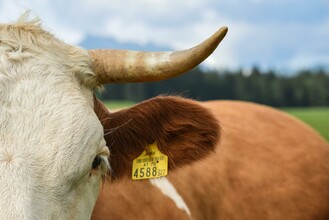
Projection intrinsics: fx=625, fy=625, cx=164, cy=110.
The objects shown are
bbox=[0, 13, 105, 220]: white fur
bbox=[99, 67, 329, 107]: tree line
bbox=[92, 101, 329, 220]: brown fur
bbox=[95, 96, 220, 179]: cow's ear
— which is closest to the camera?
bbox=[0, 13, 105, 220]: white fur

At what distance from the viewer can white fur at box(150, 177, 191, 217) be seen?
5033mm

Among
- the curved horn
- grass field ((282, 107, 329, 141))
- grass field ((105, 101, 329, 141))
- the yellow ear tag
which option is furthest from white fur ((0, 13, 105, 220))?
grass field ((282, 107, 329, 141))

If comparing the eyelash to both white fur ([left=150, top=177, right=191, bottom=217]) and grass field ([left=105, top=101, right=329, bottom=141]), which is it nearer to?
white fur ([left=150, top=177, right=191, bottom=217])

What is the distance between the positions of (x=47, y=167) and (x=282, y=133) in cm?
390

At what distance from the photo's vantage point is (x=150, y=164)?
4191mm

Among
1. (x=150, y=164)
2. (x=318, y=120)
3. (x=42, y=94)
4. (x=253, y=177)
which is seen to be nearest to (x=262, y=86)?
(x=318, y=120)

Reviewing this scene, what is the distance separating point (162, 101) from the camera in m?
4.07

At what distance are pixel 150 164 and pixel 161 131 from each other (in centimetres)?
24

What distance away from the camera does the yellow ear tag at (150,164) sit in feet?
13.7

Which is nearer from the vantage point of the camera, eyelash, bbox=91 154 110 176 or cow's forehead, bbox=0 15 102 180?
cow's forehead, bbox=0 15 102 180

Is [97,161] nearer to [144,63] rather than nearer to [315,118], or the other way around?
[144,63]

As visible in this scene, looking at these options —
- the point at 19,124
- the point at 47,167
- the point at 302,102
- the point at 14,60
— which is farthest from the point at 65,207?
the point at 302,102

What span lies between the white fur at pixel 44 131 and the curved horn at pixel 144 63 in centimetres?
12

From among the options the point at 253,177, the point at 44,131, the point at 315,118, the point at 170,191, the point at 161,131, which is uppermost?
the point at 44,131
